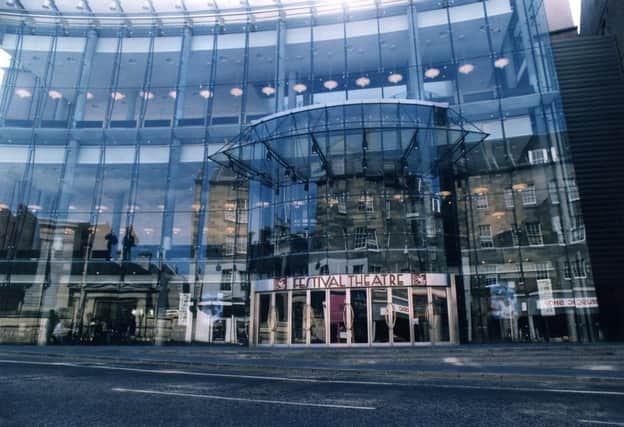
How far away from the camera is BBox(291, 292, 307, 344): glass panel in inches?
799

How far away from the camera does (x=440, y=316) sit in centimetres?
1962

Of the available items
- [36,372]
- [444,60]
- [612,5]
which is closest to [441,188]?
[444,60]

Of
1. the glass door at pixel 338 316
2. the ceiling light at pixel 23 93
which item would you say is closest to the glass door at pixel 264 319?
the glass door at pixel 338 316

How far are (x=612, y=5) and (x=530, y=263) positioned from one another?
60.9ft

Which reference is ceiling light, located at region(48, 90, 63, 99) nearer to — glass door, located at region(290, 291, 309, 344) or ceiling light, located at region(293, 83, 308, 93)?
ceiling light, located at region(293, 83, 308, 93)

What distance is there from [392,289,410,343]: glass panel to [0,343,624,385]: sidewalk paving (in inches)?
131

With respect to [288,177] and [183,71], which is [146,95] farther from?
[288,177]

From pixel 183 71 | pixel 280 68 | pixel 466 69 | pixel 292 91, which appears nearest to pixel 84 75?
pixel 183 71

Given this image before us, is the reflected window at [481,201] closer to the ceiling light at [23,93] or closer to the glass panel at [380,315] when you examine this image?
the glass panel at [380,315]

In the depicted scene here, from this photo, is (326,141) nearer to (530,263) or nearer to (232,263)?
(232,263)

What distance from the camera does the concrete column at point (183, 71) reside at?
27.5 m

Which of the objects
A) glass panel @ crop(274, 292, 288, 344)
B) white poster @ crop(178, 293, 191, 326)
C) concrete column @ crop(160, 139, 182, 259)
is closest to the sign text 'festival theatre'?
glass panel @ crop(274, 292, 288, 344)

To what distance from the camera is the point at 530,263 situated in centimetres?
2097

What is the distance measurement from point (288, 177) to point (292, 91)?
7.10 meters
